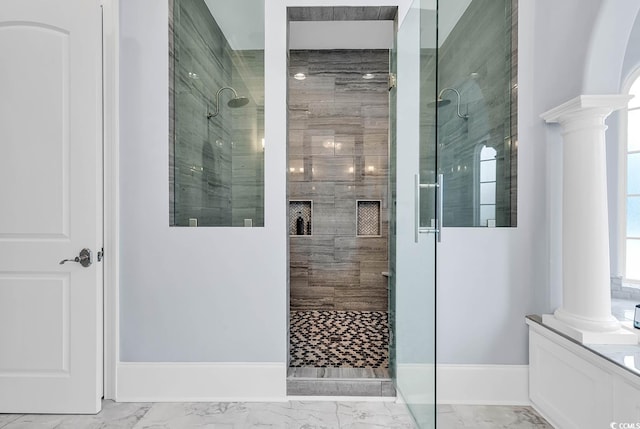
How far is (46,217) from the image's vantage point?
6.30 feet

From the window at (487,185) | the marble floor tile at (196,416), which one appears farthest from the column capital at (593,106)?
the marble floor tile at (196,416)

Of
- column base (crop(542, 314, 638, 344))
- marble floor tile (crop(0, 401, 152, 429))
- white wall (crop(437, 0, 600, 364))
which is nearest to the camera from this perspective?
column base (crop(542, 314, 638, 344))

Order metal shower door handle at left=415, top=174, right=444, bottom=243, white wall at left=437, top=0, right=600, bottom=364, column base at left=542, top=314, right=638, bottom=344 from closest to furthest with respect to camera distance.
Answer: metal shower door handle at left=415, top=174, right=444, bottom=243
column base at left=542, top=314, right=638, bottom=344
white wall at left=437, top=0, right=600, bottom=364

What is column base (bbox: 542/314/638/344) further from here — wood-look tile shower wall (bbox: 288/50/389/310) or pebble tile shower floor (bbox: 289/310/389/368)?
wood-look tile shower wall (bbox: 288/50/389/310)

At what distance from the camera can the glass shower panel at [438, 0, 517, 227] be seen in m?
2.10

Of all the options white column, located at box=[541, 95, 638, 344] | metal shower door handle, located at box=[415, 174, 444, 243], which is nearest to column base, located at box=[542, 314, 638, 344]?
white column, located at box=[541, 95, 638, 344]

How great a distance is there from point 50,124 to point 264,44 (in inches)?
51.9

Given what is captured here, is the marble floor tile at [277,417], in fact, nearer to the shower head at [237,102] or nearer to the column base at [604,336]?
the column base at [604,336]

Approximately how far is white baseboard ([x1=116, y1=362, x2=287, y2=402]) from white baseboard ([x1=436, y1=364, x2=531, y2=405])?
100 centimetres

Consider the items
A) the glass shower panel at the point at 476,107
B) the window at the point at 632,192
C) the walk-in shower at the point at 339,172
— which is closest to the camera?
the glass shower panel at the point at 476,107

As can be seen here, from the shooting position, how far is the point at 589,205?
1.68 meters

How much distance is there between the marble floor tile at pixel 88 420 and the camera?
1813 millimetres

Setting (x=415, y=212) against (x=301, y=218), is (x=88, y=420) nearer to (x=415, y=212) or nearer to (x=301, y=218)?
(x=415, y=212)

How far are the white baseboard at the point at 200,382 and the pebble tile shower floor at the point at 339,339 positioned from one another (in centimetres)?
28
